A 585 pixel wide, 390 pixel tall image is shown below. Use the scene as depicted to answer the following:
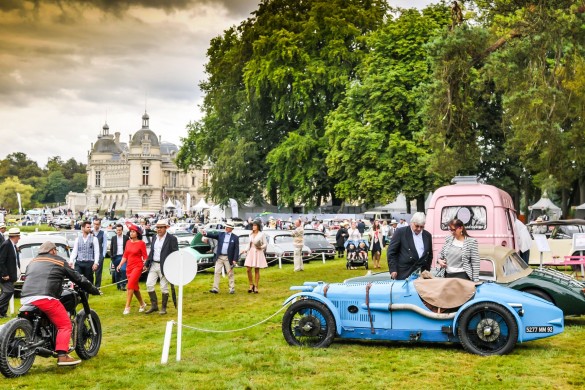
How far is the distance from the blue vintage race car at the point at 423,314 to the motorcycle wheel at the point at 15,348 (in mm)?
3737

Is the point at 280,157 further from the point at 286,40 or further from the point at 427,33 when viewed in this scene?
the point at 427,33

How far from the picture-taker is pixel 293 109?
57.4 meters

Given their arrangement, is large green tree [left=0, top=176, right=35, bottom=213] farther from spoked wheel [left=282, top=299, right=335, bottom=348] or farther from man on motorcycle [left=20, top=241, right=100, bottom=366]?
man on motorcycle [left=20, top=241, right=100, bottom=366]

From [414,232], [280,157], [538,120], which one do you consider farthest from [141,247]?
[280,157]

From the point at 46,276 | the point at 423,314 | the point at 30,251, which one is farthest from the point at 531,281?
the point at 30,251

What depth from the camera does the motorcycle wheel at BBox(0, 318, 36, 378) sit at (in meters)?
9.94

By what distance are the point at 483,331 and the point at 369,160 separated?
35.9 metres

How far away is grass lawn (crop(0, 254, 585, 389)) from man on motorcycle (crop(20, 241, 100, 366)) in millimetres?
388

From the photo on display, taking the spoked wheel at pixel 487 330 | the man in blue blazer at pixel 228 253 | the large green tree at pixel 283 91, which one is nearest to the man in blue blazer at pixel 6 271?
the man in blue blazer at pixel 228 253

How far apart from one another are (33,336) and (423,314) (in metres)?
5.28

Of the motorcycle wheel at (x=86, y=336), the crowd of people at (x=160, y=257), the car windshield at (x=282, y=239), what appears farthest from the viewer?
the car windshield at (x=282, y=239)

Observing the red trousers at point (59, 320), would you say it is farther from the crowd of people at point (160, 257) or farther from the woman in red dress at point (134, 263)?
the woman in red dress at point (134, 263)

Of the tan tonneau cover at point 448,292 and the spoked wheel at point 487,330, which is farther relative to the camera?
the tan tonneau cover at point 448,292

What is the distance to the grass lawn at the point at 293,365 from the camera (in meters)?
9.83
